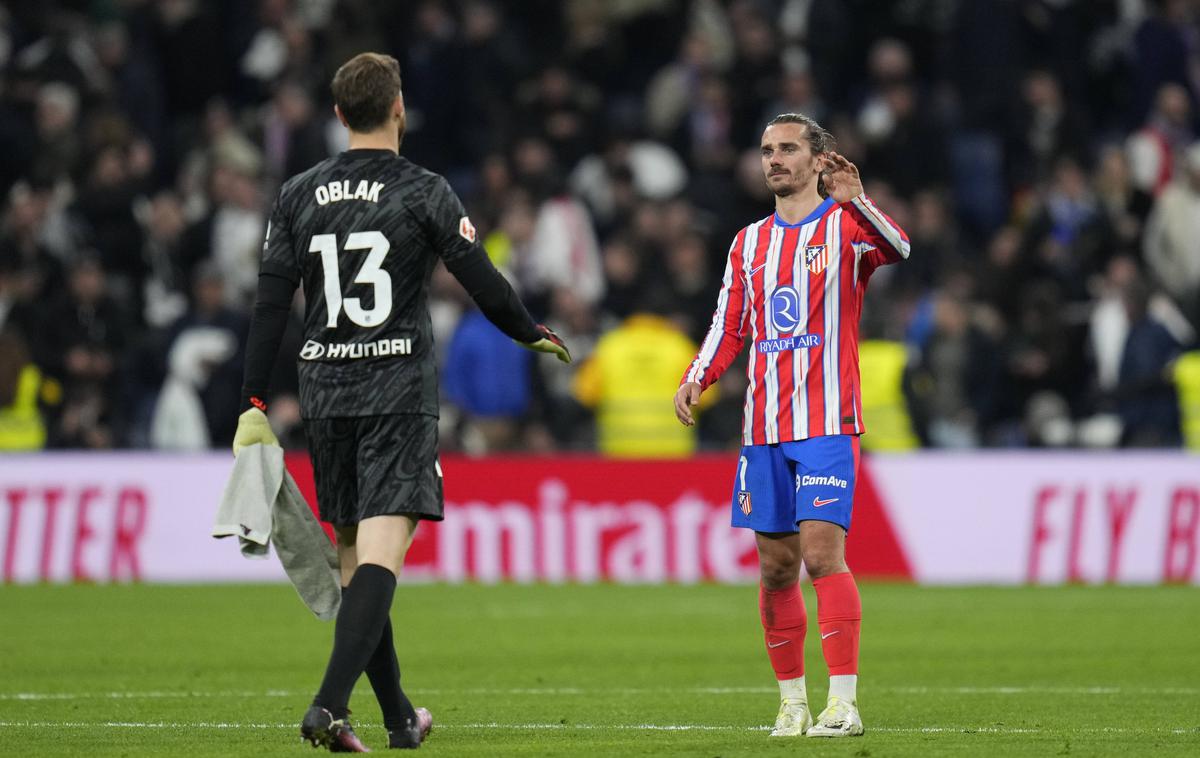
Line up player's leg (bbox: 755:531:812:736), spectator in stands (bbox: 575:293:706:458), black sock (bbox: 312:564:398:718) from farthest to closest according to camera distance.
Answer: spectator in stands (bbox: 575:293:706:458) → player's leg (bbox: 755:531:812:736) → black sock (bbox: 312:564:398:718)

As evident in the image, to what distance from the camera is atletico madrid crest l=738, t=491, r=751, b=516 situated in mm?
8125

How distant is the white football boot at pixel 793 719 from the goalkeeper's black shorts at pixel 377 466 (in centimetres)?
169

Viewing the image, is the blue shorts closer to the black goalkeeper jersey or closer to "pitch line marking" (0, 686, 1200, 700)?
the black goalkeeper jersey

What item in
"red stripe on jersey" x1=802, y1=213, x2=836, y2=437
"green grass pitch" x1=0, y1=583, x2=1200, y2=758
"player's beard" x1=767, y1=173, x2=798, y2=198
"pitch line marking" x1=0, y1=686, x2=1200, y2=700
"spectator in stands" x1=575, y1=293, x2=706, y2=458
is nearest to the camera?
"green grass pitch" x1=0, y1=583, x2=1200, y2=758

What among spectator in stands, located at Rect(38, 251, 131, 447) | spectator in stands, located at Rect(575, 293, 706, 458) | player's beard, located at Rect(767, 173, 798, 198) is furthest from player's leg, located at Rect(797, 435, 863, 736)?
spectator in stands, located at Rect(38, 251, 131, 447)

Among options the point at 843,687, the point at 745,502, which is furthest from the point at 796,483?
the point at 843,687

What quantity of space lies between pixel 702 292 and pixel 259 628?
676 cm

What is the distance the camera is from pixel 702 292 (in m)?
19.2

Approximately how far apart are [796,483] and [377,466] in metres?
1.76

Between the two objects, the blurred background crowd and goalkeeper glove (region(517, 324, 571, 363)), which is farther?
the blurred background crowd

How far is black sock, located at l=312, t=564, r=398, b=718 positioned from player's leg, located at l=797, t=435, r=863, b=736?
1700 mm

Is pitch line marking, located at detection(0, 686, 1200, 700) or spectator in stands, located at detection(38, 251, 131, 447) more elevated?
spectator in stands, located at detection(38, 251, 131, 447)

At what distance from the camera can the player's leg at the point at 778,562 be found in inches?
317

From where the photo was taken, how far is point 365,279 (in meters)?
7.16
